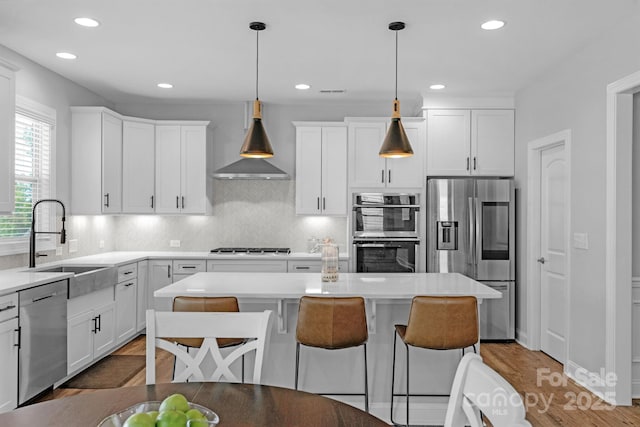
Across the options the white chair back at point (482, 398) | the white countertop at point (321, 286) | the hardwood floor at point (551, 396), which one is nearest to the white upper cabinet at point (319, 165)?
the white countertop at point (321, 286)

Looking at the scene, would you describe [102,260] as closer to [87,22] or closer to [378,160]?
[87,22]

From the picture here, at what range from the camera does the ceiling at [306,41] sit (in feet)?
10.5

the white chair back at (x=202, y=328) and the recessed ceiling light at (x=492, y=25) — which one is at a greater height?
the recessed ceiling light at (x=492, y=25)

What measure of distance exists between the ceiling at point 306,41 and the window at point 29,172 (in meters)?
0.50

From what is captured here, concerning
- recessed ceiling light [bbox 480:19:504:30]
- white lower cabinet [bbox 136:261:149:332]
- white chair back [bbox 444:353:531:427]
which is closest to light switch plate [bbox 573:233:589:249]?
recessed ceiling light [bbox 480:19:504:30]

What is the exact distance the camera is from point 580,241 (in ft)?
12.9

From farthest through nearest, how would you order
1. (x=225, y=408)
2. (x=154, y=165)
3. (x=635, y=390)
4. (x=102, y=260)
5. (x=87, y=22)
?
1. (x=154, y=165)
2. (x=102, y=260)
3. (x=635, y=390)
4. (x=87, y=22)
5. (x=225, y=408)

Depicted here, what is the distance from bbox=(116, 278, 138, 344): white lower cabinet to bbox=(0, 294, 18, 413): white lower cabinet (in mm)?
1621

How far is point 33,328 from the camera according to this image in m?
3.29

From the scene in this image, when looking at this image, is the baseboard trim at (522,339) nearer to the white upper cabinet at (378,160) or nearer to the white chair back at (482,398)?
the white upper cabinet at (378,160)

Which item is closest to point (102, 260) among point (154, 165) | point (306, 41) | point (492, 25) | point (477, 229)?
point (154, 165)

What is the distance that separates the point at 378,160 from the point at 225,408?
14.2 feet

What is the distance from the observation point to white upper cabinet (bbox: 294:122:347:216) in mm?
5672

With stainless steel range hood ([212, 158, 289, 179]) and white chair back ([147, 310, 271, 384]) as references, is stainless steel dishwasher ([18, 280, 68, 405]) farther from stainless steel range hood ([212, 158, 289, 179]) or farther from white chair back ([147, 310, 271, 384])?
stainless steel range hood ([212, 158, 289, 179])
